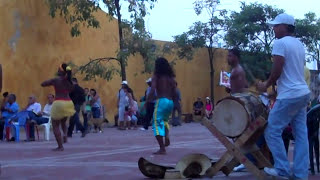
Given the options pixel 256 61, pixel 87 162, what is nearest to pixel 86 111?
pixel 87 162

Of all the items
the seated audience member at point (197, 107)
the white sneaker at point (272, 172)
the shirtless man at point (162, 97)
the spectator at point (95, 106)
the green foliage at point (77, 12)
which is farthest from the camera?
the seated audience member at point (197, 107)

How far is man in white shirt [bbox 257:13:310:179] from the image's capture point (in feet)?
22.4

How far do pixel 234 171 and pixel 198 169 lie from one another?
929 millimetres

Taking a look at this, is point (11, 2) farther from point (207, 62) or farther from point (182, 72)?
point (207, 62)

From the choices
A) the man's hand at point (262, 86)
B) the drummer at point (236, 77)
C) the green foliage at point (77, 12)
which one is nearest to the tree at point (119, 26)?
the green foliage at point (77, 12)

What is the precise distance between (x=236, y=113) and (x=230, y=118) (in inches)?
3.8

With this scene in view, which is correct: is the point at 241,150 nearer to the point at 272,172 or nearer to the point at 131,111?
the point at 272,172

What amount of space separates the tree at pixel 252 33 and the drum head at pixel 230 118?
29.2 meters

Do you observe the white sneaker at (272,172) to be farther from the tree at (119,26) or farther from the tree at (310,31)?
the tree at (310,31)

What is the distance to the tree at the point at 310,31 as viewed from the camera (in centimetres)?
3853

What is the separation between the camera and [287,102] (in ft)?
22.3

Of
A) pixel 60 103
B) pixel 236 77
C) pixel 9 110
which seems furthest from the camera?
pixel 9 110

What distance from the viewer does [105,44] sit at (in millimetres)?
27719

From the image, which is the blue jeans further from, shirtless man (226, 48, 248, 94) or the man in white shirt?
shirtless man (226, 48, 248, 94)
